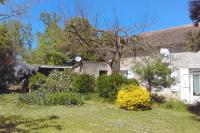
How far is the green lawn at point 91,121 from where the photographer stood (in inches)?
476

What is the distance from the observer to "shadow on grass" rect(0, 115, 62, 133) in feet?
37.9

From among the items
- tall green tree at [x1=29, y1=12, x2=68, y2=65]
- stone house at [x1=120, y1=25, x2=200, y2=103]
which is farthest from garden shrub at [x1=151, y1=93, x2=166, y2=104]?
tall green tree at [x1=29, y1=12, x2=68, y2=65]

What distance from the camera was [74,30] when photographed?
2430 cm

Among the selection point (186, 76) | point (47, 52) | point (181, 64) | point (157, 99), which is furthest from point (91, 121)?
point (47, 52)

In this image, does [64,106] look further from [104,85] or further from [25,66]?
[25,66]

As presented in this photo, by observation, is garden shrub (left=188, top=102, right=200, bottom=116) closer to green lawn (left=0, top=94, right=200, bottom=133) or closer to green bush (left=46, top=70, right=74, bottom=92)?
green lawn (left=0, top=94, right=200, bottom=133)

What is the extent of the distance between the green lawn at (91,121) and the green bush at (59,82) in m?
5.02

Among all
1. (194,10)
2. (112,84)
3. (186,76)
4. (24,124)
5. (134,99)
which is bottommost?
(24,124)

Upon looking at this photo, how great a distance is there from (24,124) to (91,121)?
2.59 m

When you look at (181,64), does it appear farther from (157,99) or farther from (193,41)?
(193,41)

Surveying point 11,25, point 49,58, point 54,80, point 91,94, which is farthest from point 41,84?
point 11,25

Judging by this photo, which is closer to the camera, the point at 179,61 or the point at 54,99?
the point at 54,99

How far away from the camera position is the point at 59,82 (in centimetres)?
2278

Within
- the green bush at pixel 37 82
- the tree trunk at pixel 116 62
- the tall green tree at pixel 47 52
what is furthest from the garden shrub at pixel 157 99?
the tall green tree at pixel 47 52
